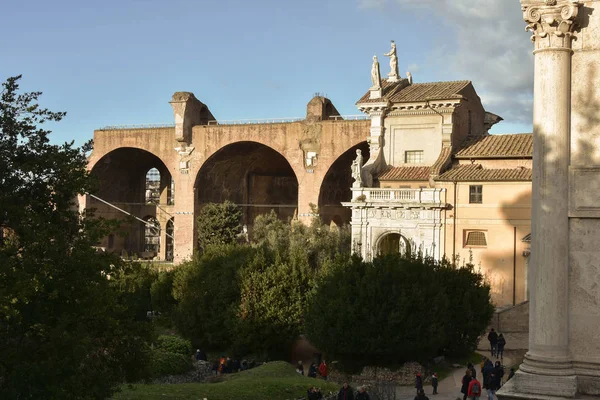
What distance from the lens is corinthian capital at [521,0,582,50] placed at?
11438 mm

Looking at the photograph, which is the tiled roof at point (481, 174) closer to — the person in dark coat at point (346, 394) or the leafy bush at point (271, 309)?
the leafy bush at point (271, 309)

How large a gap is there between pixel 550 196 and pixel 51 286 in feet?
26.4

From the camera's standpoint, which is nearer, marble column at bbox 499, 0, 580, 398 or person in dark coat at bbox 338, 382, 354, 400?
marble column at bbox 499, 0, 580, 398

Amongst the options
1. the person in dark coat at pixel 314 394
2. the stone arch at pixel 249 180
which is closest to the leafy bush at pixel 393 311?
the person in dark coat at pixel 314 394

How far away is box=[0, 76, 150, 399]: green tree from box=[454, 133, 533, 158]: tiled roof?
2517 cm

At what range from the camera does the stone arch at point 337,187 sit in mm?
50281

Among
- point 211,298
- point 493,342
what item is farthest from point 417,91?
point 493,342

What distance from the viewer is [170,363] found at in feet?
94.0

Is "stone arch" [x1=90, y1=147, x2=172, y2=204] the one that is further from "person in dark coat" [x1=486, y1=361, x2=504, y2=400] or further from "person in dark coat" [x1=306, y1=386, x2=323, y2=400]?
"person in dark coat" [x1=486, y1=361, x2=504, y2=400]

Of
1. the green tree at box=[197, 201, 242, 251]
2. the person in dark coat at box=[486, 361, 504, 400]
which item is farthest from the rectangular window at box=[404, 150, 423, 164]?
the person in dark coat at box=[486, 361, 504, 400]

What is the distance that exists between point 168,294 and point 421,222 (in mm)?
12181

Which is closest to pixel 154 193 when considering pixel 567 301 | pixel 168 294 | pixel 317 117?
pixel 317 117

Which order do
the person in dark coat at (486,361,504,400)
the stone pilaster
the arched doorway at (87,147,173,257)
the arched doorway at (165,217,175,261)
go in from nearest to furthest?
the person in dark coat at (486,361,504,400) → the stone pilaster → the arched doorway at (87,147,173,257) → the arched doorway at (165,217,175,261)

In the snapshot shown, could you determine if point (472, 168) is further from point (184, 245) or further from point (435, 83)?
point (184, 245)
